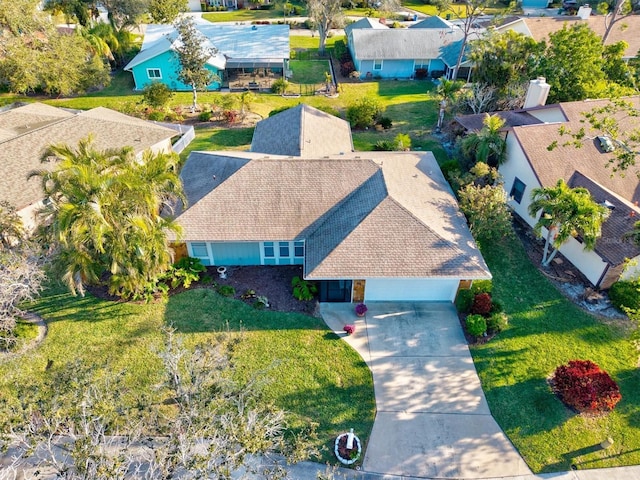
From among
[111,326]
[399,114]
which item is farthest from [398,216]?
[399,114]

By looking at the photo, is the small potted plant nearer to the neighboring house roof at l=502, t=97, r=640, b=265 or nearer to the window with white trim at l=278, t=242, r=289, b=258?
the window with white trim at l=278, t=242, r=289, b=258

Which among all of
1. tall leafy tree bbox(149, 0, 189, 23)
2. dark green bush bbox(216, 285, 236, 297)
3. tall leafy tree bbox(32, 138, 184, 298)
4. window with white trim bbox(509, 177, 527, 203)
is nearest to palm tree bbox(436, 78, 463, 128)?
window with white trim bbox(509, 177, 527, 203)

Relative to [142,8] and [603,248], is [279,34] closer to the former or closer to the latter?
[142,8]

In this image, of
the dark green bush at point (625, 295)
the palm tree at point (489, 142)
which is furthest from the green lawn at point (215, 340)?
the palm tree at point (489, 142)

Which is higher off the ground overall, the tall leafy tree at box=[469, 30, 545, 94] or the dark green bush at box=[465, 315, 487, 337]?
the tall leafy tree at box=[469, 30, 545, 94]

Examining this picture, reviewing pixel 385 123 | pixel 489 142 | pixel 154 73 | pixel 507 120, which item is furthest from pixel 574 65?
pixel 154 73

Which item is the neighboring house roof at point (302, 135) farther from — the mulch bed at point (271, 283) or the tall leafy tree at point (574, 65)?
the tall leafy tree at point (574, 65)
